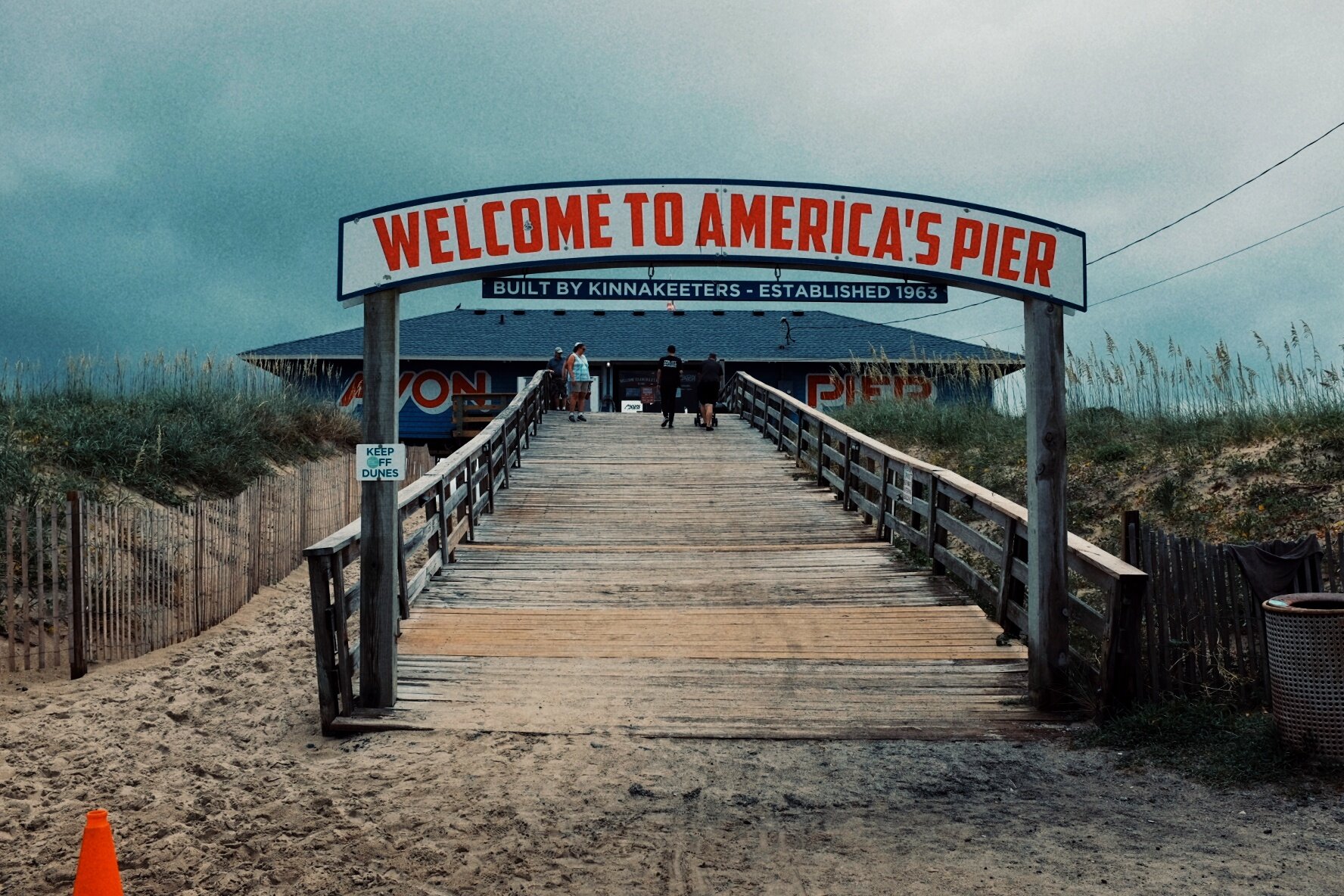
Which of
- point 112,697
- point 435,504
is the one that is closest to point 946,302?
point 435,504

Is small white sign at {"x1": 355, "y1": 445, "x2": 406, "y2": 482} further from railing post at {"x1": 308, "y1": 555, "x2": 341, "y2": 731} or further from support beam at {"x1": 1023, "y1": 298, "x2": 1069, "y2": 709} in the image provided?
support beam at {"x1": 1023, "y1": 298, "x2": 1069, "y2": 709}

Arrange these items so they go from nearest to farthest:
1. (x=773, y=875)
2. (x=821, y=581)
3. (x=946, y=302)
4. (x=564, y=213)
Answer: (x=773, y=875) → (x=564, y=213) → (x=946, y=302) → (x=821, y=581)

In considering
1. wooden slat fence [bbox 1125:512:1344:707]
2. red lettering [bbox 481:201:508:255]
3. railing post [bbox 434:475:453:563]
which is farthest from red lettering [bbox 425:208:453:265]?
wooden slat fence [bbox 1125:512:1344:707]

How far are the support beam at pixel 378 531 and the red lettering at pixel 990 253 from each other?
3.98 metres

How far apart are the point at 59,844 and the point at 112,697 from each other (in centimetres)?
289

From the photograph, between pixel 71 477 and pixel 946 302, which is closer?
pixel 946 302

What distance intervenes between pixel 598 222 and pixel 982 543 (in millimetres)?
4380

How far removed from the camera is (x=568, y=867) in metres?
4.77

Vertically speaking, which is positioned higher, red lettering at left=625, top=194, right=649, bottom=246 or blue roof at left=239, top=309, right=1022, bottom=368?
blue roof at left=239, top=309, right=1022, bottom=368

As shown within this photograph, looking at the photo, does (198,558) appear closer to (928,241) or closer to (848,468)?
(928,241)

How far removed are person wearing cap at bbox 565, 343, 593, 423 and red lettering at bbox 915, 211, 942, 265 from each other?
14.5m

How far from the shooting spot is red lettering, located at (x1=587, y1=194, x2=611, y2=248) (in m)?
7.13

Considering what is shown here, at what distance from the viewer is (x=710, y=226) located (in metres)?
7.21

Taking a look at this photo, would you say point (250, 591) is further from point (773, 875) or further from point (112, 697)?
point (773, 875)
